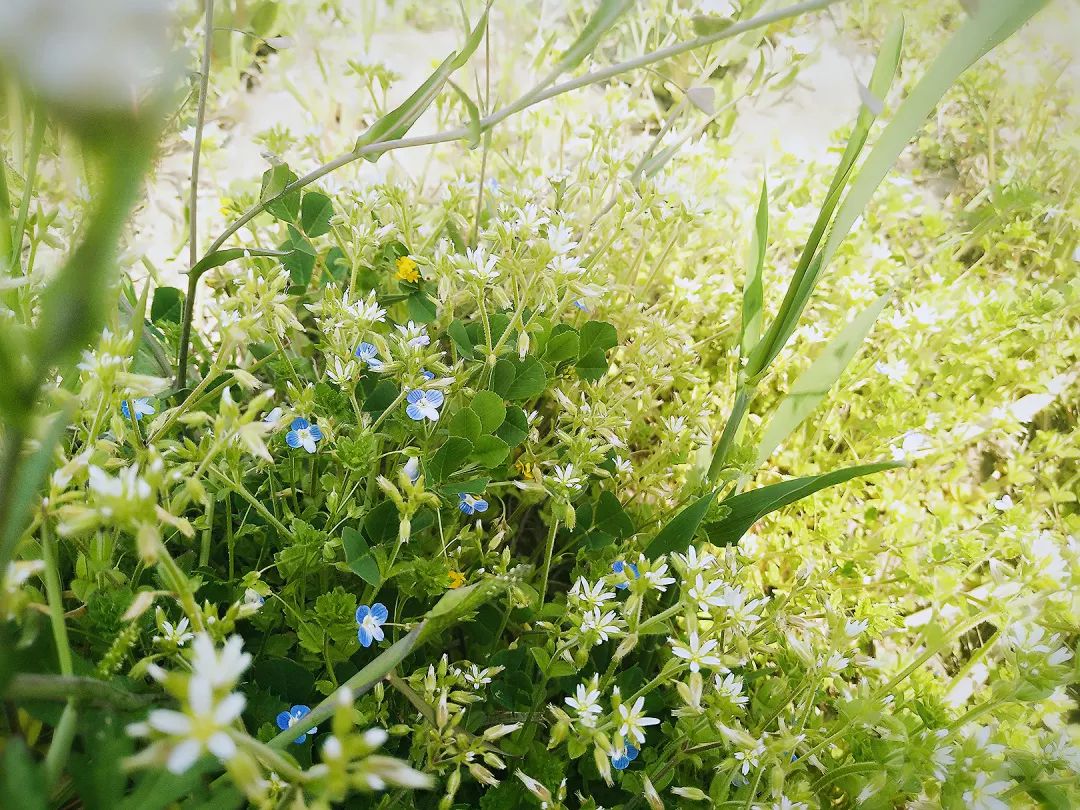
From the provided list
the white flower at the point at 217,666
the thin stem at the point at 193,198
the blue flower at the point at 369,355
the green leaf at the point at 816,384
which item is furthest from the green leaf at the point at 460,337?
the white flower at the point at 217,666

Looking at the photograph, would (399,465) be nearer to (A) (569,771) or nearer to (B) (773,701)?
(A) (569,771)

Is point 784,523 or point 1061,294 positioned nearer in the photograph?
point 784,523

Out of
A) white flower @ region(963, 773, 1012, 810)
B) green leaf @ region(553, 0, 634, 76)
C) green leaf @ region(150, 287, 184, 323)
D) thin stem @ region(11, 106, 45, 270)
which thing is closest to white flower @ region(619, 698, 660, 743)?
white flower @ region(963, 773, 1012, 810)

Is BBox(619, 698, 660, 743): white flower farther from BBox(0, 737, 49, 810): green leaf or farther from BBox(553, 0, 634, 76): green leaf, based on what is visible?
BBox(553, 0, 634, 76): green leaf

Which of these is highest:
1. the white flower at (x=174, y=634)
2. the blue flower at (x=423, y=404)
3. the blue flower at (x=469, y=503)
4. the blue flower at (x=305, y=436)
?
the blue flower at (x=423, y=404)

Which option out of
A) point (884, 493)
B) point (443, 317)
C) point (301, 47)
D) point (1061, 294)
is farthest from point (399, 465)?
point (301, 47)

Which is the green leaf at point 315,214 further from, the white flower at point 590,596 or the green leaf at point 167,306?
the white flower at point 590,596

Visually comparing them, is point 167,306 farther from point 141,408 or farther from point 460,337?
point 460,337
